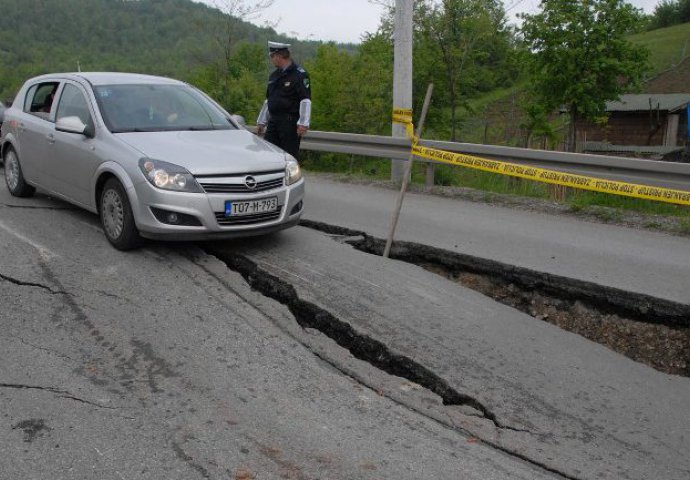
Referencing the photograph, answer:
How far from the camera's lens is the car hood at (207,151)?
5.97m

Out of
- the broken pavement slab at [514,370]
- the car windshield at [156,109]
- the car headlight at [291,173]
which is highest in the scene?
the car windshield at [156,109]

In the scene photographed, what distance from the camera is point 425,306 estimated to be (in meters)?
5.36

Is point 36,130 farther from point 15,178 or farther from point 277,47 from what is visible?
point 277,47

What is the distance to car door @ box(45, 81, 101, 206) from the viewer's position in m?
6.63

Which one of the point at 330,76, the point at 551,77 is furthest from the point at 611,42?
the point at 330,76

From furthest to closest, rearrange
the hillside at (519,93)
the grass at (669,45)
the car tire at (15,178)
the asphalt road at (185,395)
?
1. the grass at (669,45)
2. the hillside at (519,93)
3. the car tire at (15,178)
4. the asphalt road at (185,395)

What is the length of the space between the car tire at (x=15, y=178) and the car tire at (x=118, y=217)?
2.48 metres

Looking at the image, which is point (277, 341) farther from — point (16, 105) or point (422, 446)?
point (16, 105)

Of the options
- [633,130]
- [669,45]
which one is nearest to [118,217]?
[633,130]

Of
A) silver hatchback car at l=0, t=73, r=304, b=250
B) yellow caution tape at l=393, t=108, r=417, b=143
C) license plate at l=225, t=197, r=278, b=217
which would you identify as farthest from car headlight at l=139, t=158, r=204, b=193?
yellow caution tape at l=393, t=108, r=417, b=143

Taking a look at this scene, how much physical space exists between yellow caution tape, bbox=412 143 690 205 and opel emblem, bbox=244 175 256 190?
82.3 inches

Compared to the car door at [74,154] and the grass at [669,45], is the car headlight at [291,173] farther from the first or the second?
the grass at [669,45]

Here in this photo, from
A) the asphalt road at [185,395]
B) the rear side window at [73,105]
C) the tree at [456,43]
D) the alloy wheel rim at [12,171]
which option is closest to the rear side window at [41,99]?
the rear side window at [73,105]

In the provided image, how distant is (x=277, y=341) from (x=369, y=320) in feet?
2.52
